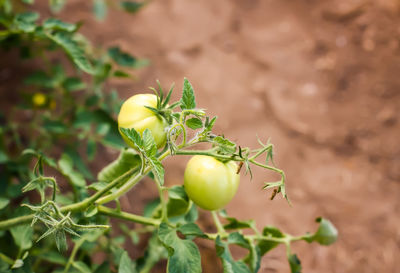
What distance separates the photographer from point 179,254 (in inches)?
36.2

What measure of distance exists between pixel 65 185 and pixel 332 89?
1530 millimetres

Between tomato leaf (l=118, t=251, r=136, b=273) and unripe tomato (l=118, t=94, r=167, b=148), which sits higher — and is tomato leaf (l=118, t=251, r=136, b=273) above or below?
below

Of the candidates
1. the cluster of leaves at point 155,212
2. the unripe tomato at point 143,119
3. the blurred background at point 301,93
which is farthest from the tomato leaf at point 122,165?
the blurred background at point 301,93

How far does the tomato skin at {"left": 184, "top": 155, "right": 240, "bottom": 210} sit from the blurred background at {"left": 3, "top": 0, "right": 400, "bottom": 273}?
863 millimetres

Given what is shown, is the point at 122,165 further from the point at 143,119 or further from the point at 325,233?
the point at 325,233

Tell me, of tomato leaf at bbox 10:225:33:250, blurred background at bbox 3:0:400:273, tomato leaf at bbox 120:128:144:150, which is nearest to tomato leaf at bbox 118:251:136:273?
tomato leaf at bbox 10:225:33:250

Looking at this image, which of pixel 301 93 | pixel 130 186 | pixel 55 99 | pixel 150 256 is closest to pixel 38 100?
pixel 55 99

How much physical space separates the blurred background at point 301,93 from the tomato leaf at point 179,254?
81cm

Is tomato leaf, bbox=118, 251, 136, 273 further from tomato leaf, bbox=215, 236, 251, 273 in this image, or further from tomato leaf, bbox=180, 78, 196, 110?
tomato leaf, bbox=180, 78, 196, 110

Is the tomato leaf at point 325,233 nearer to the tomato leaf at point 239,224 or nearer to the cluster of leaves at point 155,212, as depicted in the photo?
the cluster of leaves at point 155,212

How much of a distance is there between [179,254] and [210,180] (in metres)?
0.19

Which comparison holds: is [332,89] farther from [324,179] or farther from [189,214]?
[189,214]

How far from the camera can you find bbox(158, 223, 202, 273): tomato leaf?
0.91m

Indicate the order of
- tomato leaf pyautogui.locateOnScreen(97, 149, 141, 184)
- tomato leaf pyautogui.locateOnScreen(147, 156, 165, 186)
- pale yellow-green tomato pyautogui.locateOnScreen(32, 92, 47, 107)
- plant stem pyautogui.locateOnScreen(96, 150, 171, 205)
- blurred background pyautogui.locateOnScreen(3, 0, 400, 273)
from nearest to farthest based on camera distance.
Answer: tomato leaf pyautogui.locateOnScreen(147, 156, 165, 186) → plant stem pyautogui.locateOnScreen(96, 150, 171, 205) → tomato leaf pyautogui.locateOnScreen(97, 149, 141, 184) → pale yellow-green tomato pyautogui.locateOnScreen(32, 92, 47, 107) → blurred background pyautogui.locateOnScreen(3, 0, 400, 273)
